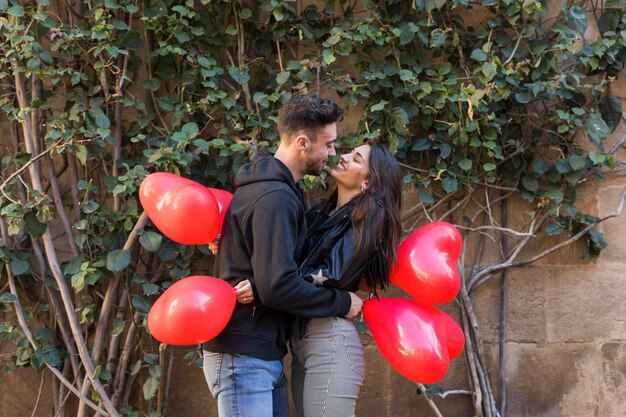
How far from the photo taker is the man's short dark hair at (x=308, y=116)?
2525mm

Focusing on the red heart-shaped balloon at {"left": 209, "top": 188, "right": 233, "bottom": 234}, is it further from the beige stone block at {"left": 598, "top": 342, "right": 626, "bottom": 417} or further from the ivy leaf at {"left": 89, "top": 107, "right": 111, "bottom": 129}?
the beige stone block at {"left": 598, "top": 342, "right": 626, "bottom": 417}

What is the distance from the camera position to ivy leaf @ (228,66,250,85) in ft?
11.7

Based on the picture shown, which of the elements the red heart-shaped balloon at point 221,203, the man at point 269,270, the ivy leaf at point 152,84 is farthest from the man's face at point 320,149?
the ivy leaf at point 152,84

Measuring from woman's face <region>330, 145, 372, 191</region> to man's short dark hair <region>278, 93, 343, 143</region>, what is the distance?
0.96 feet

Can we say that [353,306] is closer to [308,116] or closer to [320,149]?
[320,149]

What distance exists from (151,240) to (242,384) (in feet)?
3.82

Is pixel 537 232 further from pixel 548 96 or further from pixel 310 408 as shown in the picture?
pixel 310 408

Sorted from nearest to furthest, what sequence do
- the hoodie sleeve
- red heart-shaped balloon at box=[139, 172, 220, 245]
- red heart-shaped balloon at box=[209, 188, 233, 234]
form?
the hoodie sleeve < red heart-shaped balloon at box=[139, 172, 220, 245] < red heart-shaped balloon at box=[209, 188, 233, 234]

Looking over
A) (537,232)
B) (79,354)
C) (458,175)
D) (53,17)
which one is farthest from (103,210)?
(537,232)

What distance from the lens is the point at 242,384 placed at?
241cm

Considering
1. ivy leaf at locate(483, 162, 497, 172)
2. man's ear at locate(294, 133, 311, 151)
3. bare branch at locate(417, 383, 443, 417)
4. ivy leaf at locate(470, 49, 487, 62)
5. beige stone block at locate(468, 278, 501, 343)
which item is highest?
man's ear at locate(294, 133, 311, 151)

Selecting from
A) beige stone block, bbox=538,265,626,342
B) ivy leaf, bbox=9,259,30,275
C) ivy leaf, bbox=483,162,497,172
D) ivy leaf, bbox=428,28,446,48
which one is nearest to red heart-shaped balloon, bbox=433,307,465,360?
ivy leaf, bbox=483,162,497,172

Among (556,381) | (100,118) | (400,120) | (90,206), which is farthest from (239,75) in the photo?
(556,381)

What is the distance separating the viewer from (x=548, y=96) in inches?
143
